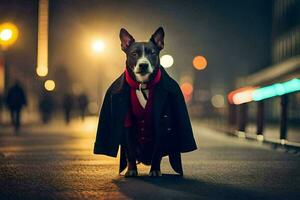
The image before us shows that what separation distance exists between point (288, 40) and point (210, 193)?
58986mm

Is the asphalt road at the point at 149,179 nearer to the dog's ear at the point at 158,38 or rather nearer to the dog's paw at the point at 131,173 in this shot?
the dog's paw at the point at 131,173

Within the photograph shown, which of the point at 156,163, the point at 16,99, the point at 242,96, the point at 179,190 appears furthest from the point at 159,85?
the point at 16,99

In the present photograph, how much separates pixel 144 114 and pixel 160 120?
0.21 m

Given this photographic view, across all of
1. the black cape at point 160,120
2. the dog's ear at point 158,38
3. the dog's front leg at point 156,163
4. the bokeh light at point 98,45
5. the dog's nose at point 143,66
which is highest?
the bokeh light at point 98,45

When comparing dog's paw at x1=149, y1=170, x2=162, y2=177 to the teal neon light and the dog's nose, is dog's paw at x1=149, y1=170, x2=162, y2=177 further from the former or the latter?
the teal neon light

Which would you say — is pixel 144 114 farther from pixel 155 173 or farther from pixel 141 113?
pixel 155 173

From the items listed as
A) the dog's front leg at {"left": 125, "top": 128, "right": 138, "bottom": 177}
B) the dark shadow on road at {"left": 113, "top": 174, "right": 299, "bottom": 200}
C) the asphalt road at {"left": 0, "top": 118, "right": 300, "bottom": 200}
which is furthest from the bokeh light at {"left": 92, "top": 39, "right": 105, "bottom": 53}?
the dark shadow on road at {"left": 113, "top": 174, "right": 299, "bottom": 200}

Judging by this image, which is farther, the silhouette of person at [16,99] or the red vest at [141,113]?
the silhouette of person at [16,99]

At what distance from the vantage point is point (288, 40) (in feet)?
213

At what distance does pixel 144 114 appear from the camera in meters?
8.61

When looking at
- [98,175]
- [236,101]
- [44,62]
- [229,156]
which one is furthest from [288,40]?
[98,175]

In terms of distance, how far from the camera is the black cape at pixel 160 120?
340 inches

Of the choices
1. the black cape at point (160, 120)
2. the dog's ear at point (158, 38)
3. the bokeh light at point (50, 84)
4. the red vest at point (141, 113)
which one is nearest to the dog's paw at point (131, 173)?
the black cape at point (160, 120)

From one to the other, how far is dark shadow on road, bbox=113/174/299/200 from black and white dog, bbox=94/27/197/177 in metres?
0.35
